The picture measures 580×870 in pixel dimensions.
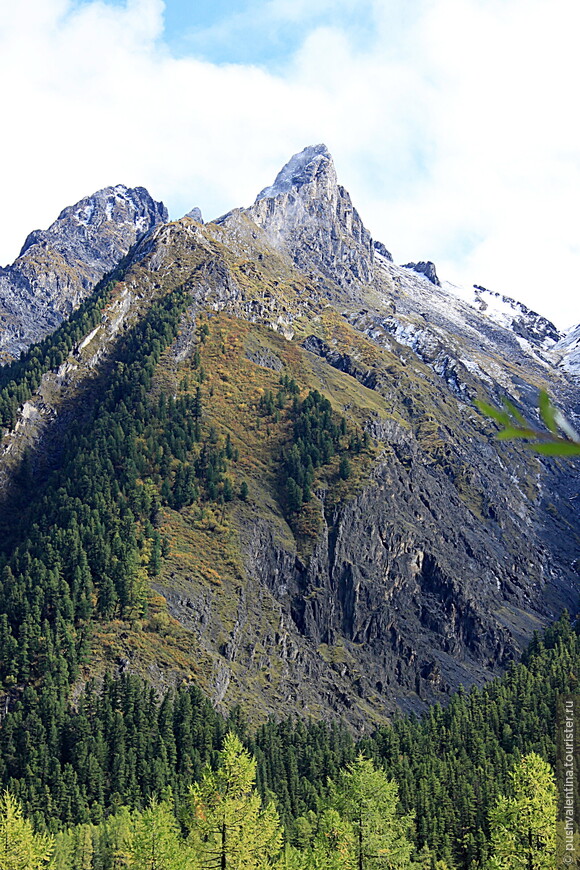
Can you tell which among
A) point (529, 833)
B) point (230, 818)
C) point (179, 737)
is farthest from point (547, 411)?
point (179, 737)

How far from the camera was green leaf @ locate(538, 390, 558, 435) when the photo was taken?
7.73 m

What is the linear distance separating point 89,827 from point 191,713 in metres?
33.1

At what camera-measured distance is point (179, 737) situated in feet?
381

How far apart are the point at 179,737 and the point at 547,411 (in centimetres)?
11883

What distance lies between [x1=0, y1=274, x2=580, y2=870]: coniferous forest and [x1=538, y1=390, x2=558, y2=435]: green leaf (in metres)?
40.8

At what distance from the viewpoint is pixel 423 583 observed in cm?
18812

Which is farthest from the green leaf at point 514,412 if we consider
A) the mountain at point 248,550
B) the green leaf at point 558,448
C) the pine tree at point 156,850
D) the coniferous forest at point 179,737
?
the mountain at point 248,550

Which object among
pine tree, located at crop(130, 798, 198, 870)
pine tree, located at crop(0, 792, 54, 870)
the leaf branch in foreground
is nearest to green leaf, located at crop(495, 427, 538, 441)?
the leaf branch in foreground

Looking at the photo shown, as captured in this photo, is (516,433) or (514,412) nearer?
(516,433)

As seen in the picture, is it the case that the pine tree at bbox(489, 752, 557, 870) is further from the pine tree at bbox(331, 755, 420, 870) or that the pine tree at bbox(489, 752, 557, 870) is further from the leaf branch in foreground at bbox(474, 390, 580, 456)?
the leaf branch in foreground at bbox(474, 390, 580, 456)

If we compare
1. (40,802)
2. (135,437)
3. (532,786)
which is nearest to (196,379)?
(135,437)

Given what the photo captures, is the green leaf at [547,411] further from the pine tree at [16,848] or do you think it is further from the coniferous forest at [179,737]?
the pine tree at [16,848]

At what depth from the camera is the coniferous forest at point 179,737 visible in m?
48.3

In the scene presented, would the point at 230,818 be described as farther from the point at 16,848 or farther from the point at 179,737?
the point at 179,737
